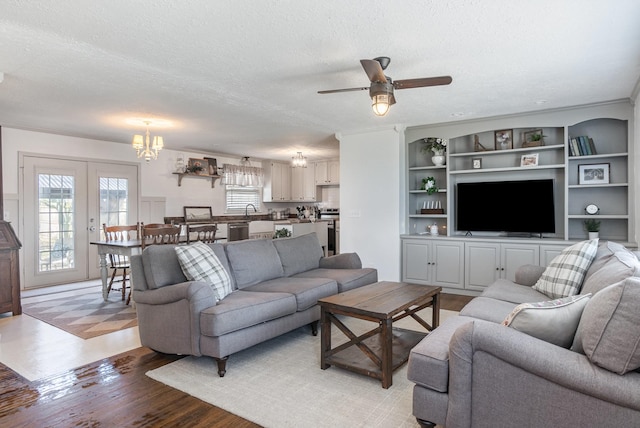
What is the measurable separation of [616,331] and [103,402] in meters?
2.74

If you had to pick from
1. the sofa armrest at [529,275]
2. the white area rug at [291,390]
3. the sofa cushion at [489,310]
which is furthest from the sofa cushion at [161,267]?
the sofa armrest at [529,275]

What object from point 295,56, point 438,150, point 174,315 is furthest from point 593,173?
point 174,315

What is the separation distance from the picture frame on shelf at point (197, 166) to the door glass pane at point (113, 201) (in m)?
1.19

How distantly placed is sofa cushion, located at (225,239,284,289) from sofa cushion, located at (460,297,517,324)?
6.43 feet

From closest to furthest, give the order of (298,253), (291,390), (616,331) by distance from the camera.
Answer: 1. (616,331)
2. (291,390)
3. (298,253)

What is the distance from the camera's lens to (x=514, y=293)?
3133 mm

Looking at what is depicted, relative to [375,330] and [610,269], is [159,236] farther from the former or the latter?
[610,269]

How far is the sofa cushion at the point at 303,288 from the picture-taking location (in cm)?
336

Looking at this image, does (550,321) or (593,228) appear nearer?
(550,321)

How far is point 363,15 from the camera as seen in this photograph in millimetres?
2410

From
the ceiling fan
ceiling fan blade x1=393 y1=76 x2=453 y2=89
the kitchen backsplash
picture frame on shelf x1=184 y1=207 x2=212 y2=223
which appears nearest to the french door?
picture frame on shelf x1=184 y1=207 x2=212 y2=223

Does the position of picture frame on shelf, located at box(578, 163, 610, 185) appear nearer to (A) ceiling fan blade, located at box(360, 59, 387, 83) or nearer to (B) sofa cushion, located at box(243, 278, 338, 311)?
(A) ceiling fan blade, located at box(360, 59, 387, 83)

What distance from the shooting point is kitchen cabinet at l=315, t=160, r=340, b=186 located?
896cm

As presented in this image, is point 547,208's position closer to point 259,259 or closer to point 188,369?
point 259,259
